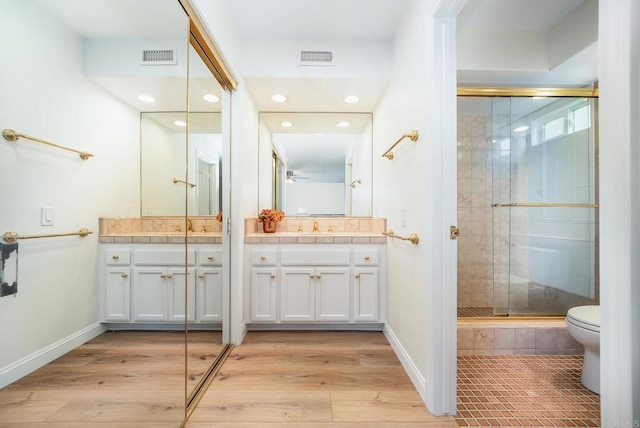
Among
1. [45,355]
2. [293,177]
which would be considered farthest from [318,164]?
[45,355]

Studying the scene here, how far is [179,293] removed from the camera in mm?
1389

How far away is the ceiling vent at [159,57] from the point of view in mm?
1146

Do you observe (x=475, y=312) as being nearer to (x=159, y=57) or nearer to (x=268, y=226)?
(x=268, y=226)

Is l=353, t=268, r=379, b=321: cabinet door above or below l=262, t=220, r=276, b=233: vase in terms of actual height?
below

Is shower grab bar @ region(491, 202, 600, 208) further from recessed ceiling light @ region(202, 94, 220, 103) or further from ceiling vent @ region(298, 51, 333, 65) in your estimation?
recessed ceiling light @ region(202, 94, 220, 103)

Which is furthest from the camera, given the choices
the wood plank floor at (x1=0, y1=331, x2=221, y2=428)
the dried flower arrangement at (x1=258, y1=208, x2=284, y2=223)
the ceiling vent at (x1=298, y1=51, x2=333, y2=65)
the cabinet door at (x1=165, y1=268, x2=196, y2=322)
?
the dried flower arrangement at (x1=258, y1=208, x2=284, y2=223)

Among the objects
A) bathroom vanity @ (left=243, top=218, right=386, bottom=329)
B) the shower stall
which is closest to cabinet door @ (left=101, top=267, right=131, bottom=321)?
bathroom vanity @ (left=243, top=218, right=386, bottom=329)

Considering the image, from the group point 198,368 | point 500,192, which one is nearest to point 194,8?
point 198,368

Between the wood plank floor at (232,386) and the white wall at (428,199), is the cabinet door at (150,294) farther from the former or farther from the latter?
the white wall at (428,199)

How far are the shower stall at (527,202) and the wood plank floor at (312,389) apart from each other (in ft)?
4.07

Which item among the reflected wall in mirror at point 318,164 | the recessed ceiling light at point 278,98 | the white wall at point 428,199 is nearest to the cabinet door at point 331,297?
the white wall at point 428,199

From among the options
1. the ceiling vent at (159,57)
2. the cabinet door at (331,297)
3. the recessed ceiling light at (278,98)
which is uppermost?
the recessed ceiling light at (278,98)

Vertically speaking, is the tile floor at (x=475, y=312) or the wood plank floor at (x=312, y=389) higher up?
the tile floor at (x=475, y=312)

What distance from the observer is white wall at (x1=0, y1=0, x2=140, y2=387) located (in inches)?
26.5
